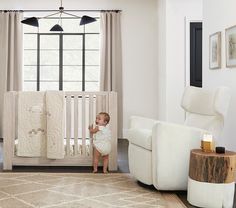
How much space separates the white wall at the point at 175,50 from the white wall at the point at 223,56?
1.54m

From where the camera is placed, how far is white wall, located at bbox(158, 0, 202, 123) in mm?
6020

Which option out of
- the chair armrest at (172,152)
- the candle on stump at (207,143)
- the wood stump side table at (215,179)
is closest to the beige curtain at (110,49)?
the chair armrest at (172,152)

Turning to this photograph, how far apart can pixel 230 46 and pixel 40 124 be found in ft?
7.02

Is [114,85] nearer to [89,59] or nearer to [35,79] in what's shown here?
[89,59]

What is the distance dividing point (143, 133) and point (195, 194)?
0.76 metres

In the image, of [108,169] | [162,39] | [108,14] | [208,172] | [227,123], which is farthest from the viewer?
[108,14]

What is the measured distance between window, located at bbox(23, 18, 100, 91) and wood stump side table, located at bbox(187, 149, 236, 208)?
4.77m

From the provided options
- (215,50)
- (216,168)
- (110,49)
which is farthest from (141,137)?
(110,49)

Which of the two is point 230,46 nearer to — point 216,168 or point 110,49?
point 216,168

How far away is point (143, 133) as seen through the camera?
327cm

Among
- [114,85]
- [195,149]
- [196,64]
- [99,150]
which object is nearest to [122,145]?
[114,85]

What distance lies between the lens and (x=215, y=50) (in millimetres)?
4066

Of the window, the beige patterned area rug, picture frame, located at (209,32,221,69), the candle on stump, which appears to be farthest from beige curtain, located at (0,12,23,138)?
the candle on stump

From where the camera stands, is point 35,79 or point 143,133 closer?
point 143,133
